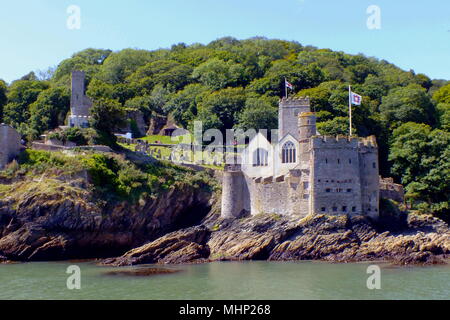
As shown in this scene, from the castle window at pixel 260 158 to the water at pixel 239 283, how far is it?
1465cm

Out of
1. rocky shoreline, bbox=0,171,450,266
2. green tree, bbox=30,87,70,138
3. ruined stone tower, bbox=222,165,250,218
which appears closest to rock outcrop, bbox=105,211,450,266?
rocky shoreline, bbox=0,171,450,266

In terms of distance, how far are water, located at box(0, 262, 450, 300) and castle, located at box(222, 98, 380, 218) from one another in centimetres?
729

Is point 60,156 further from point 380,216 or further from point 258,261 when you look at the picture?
point 380,216

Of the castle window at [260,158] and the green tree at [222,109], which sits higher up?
the green tree at [222,109]

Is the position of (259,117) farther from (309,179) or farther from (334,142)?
(309,179)

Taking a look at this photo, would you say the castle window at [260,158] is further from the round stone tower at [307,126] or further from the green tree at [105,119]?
the green tree at [105,119]

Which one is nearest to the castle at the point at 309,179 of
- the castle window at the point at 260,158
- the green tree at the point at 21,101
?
the castle window at the point at 260,158

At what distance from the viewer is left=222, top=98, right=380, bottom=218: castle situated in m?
50.6

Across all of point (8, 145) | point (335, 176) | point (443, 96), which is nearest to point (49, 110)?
point (8, 145)

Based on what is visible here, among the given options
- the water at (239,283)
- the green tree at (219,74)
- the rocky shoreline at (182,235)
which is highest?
the green tree at (219,74)

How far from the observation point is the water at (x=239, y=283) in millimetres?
34500

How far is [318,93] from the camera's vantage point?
241 feet

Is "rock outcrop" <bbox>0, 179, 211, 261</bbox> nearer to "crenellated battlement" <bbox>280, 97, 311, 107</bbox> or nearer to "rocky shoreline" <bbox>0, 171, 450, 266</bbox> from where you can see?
"rocky shoreline" <bbox>0, 171, 450, 266</bbox>

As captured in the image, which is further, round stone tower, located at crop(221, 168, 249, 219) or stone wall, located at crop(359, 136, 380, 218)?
round stone tower, located at crop(221, 168, 249, 219)
